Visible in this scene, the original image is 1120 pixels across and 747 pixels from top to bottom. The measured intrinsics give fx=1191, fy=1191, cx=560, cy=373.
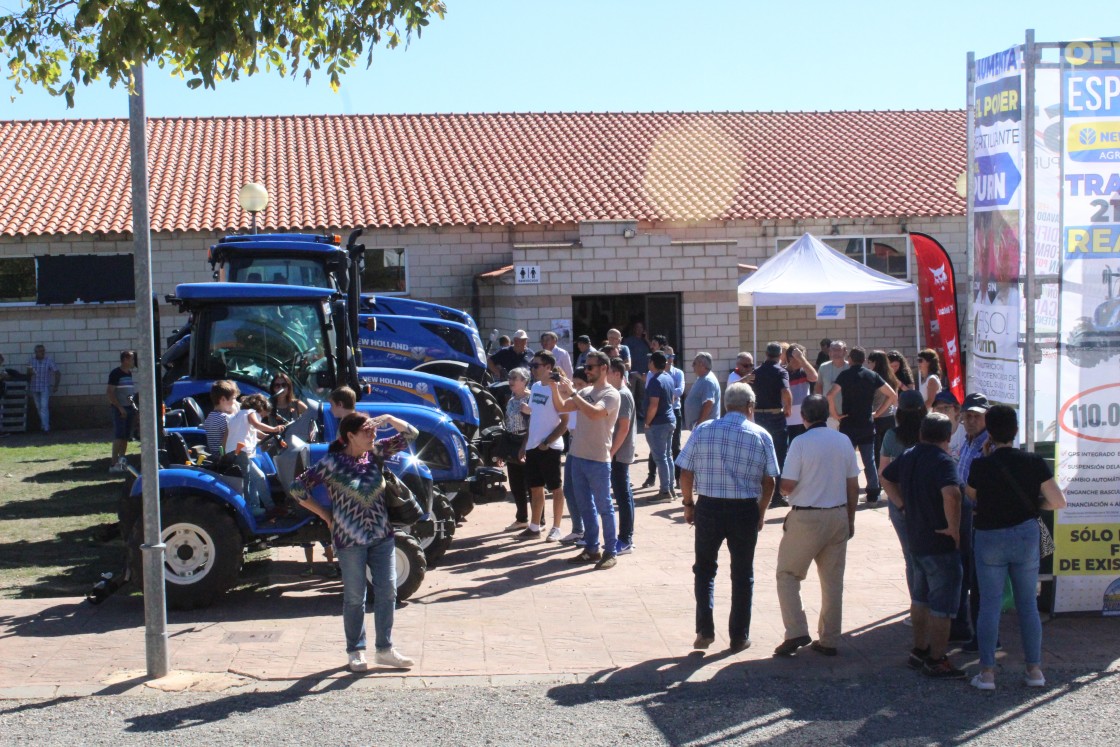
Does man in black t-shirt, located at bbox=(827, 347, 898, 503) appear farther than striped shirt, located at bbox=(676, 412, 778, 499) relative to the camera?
Yes

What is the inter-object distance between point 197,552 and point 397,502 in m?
2.22

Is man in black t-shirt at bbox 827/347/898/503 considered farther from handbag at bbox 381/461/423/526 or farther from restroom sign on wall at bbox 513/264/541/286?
restroom sign on wall at bbox 513/264/541/286

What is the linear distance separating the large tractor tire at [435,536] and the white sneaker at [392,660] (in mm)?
2433

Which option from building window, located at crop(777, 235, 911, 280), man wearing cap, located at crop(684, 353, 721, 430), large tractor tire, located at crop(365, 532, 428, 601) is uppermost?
building window, located at crop(777, 235, 911, 280)

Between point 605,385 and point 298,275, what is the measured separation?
615 centimetres

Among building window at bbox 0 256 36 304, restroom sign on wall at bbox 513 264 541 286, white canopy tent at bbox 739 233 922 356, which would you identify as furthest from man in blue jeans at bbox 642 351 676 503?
building window at bbox 0 256 36 304

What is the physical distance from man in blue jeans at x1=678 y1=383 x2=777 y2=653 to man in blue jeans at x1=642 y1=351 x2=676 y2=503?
5.27 m

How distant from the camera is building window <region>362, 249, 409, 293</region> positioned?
25.0 m

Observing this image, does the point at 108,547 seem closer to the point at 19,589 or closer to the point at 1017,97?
the point at 19,589

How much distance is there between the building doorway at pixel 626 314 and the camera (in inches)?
930

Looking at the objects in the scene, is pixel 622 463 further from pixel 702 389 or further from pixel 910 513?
pixel 910 513

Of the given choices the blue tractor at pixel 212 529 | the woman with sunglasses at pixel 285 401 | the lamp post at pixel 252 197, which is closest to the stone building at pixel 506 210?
the lamp post at pixel 252 197

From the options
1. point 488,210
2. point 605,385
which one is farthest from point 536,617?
point 488,210

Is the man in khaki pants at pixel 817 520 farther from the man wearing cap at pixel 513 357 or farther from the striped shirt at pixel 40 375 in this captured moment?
the striped shirt at pixel 40 375
